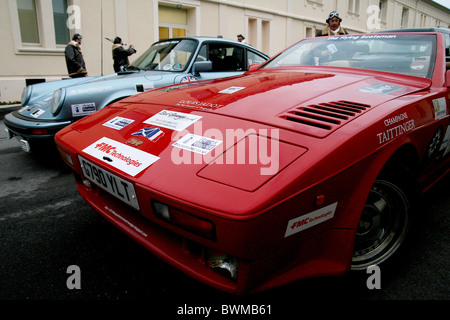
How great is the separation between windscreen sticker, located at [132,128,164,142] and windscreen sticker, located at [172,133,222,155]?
0.48 feet

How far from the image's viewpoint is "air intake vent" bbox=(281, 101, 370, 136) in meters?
1.31

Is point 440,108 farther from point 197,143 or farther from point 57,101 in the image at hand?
point 57,101

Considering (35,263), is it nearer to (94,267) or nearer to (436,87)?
(94,267)

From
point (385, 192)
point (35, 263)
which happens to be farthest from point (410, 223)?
point (35, 263)

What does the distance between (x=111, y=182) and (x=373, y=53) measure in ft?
6.86

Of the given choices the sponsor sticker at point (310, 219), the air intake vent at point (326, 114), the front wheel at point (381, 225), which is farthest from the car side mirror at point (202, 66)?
the sponsor sticker at point (310, 219)

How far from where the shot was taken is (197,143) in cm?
137

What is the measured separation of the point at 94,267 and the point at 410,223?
64.9 inches

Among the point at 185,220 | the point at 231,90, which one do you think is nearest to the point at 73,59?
the point at 231,90

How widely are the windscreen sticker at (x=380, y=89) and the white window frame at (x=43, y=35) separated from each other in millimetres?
9152

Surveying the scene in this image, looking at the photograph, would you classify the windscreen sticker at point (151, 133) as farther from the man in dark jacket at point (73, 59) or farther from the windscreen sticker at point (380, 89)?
the man in dark jacket at point (73, 59)

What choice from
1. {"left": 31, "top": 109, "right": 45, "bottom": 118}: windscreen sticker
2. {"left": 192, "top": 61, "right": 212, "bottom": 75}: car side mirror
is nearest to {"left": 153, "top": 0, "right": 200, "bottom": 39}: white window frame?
{"left": 192, "top": 61, "right": 212, "bottom": 75}: car side mirror

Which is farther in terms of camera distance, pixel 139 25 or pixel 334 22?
pixel 139 25

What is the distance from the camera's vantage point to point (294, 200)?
42.7 inches
